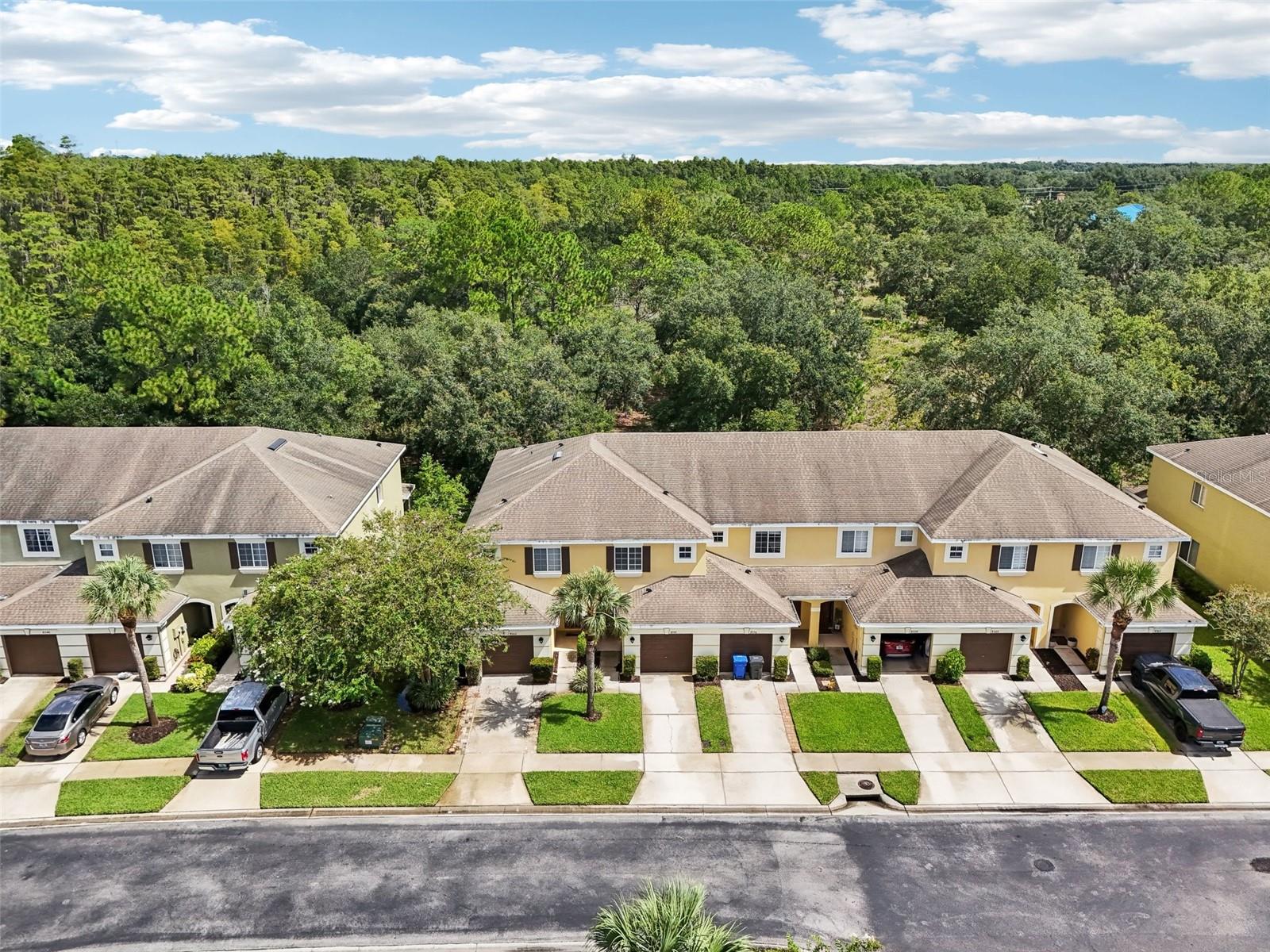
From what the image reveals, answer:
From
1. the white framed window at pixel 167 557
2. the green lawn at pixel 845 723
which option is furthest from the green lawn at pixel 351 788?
the green lawn at pixel 845 723

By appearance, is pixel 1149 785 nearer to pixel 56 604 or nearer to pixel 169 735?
pixel 169 735

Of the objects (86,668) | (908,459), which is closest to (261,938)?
(86,668)

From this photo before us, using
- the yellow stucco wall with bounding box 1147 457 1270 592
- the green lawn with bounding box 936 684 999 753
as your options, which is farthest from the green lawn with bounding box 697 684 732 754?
the yellow stucco wall with bounding box 1147 457 1270 592

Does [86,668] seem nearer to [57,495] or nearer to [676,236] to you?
[57,495]

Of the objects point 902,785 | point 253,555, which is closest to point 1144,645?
point 902,785

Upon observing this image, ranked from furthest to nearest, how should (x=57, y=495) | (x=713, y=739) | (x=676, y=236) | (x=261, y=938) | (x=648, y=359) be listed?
1. (x=676, y=236)
2. (x=648, y=359)
3. (x=57, y=495)
4. (x=713, y=739)
5. (x=261, y=938)

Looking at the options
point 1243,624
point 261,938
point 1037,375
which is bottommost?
point 261,938
